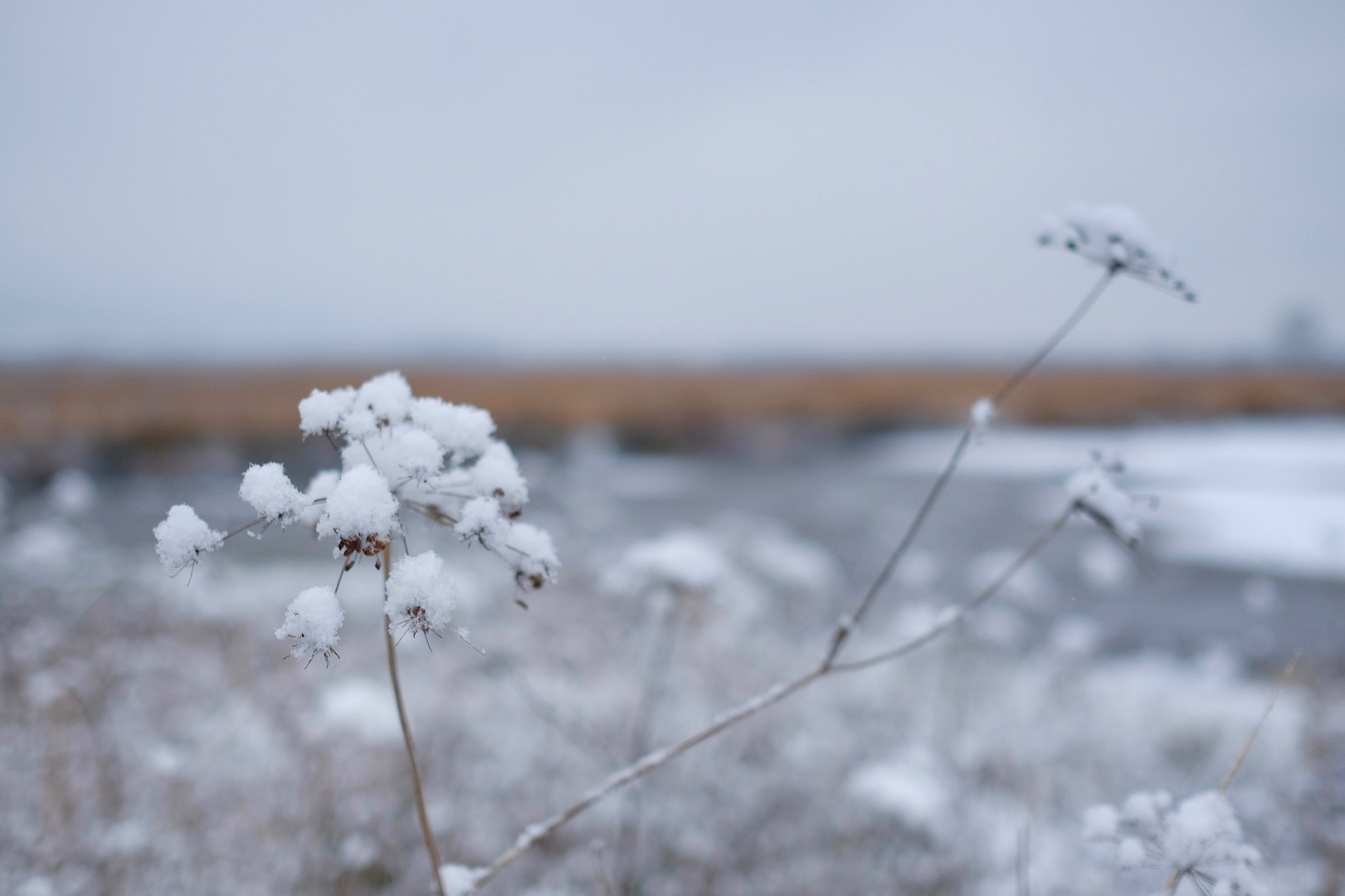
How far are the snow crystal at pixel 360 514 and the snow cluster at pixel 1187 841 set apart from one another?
1085 millimetres

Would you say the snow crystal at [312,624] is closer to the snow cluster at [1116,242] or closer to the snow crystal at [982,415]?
the snow crystal at [982,415]

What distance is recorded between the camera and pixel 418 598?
69 cm

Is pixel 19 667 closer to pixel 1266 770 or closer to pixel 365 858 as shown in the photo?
pixel 365 858

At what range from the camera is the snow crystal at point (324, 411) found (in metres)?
0.79

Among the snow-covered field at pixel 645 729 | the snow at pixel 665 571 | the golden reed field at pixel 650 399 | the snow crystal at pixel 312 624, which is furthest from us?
the golden reed field at pixel 650 399

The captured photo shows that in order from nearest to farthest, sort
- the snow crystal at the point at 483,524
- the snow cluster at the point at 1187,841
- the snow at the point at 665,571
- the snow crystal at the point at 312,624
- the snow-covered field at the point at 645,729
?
the snow crystal at the point at 312,624, the snow crystal at the point at 483,524, the snow cluster at the point at 1187,841, the snow at the point at 665,571, the snow-covered field at the point at 645,729

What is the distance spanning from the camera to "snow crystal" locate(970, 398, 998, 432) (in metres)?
1.09

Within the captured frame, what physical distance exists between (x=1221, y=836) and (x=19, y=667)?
5.41 metres

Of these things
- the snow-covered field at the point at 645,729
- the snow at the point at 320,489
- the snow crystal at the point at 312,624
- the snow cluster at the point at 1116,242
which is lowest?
the snow-covered field at the point at 645,729

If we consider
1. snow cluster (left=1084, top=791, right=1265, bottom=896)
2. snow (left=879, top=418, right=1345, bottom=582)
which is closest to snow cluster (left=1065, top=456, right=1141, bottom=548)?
snow (left=879, top=418, right=1345, bottom=582)

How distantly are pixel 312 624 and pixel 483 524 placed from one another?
193 millimetres

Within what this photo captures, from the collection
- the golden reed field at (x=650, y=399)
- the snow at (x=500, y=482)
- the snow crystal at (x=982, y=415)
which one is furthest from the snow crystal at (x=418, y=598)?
the golden reed field at (x=650, y=399)

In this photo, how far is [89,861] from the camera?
237 cm

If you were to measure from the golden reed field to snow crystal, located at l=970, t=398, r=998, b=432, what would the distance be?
18.3 metres
